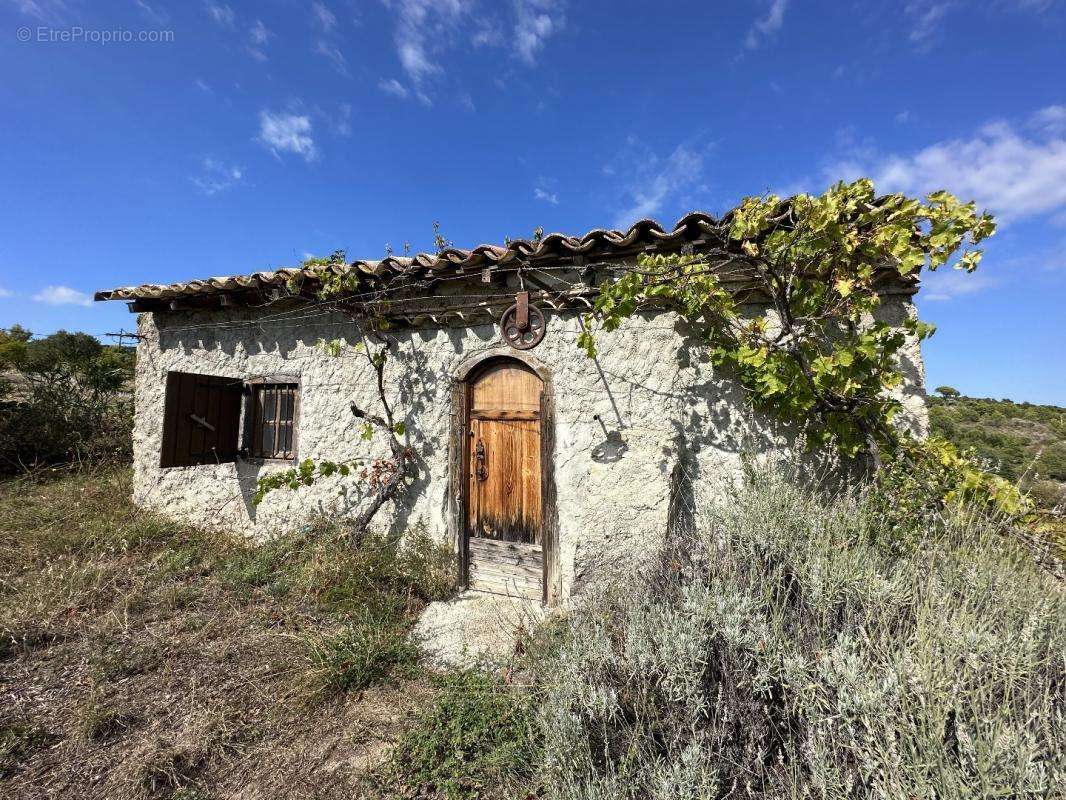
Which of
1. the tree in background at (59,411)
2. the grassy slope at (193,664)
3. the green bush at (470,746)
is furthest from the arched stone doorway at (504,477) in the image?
the tree in background at (59,411)

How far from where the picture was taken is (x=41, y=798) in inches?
89.8

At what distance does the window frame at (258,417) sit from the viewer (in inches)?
207

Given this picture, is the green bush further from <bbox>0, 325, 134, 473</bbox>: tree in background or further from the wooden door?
<bbox>0, 325, 134, 473</bbox>: tree in background

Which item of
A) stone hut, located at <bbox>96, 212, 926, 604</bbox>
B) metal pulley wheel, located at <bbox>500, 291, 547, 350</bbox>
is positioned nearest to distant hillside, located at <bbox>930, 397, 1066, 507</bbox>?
stone hut, located at <bbox>96, 212, 926, 604</bbox>

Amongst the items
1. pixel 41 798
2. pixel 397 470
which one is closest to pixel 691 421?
pixel 397 470

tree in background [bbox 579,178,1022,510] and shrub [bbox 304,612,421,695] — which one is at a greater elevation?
tree in background [bbox 579,178,1022,510]

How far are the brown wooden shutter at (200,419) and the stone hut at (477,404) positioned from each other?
0.02m

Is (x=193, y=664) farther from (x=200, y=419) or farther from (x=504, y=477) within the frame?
(x=200, y=419)

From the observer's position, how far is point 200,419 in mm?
5062

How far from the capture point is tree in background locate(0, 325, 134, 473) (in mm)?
7578

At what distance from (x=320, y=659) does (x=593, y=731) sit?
2.09 metres

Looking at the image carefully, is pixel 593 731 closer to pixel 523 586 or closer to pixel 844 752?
pixel 844 752

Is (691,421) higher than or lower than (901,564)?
higher

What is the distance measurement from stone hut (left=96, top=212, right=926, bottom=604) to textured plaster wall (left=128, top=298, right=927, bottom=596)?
0.02 meters
